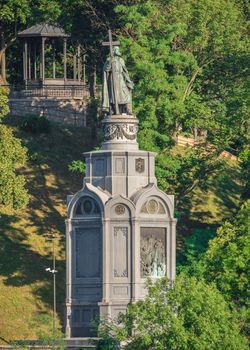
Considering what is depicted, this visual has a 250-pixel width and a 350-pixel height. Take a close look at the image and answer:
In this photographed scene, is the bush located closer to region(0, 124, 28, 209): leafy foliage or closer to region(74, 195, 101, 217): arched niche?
region(0, 124, 28, 209): leafy foliage

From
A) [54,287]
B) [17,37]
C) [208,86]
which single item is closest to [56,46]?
[17,37]

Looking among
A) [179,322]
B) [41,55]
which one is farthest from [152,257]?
[41,55]

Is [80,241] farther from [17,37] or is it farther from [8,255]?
[17,37]

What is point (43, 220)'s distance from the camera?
126 meters

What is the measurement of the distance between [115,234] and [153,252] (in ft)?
6.42

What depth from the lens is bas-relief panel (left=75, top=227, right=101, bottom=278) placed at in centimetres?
10131

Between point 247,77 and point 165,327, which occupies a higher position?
point 247,77

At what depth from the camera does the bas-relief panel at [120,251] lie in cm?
10100

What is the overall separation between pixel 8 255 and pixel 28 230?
307 cm

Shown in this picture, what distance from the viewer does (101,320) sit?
9844 centimetres

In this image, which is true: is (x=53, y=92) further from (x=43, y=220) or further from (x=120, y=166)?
(x=120, y=166)

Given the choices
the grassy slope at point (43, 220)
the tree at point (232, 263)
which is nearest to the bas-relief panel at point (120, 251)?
the grassy slope at point (43, 220)

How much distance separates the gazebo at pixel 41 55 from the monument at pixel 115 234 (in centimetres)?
4341

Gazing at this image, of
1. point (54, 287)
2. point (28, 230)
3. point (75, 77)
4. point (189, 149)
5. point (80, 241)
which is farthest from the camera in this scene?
point (75, 77)
